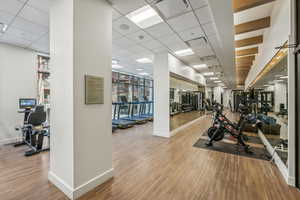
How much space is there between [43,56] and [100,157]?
17.5 ft

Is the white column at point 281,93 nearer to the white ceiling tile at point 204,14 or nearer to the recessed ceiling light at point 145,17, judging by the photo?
the white ceiling tile at point 204,14

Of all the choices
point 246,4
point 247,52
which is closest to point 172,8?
point 246,4

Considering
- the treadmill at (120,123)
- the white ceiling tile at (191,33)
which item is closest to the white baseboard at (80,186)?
the white ceiling tile at (191,33)

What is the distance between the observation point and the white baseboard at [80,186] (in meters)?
1.90

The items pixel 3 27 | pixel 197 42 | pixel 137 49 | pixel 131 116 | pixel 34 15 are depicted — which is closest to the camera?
pixel 34 15

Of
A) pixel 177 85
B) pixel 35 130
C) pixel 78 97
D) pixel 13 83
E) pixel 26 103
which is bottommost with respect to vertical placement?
pixel 35 130

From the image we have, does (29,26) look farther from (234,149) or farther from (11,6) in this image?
(234,149)

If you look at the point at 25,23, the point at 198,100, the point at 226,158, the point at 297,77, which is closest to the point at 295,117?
the point at 297,77

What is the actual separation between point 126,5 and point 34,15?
1.98 metres

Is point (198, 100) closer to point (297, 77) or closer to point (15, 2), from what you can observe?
point (297, 77)

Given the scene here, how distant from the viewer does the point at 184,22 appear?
3.05m

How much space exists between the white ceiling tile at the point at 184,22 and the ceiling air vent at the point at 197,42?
810 mm

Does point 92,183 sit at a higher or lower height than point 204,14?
lower

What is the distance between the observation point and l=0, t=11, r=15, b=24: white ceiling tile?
268 cm
